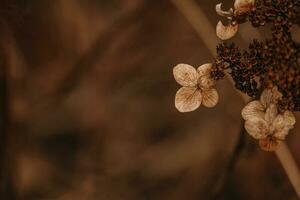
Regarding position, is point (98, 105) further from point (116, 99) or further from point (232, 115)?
point (232, 115)

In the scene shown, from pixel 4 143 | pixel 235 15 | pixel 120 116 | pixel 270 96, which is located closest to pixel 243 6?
pixel 235 15

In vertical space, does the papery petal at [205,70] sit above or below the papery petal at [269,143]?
above

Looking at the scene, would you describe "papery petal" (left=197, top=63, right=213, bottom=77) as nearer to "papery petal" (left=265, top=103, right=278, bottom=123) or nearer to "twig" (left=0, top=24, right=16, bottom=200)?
"papery petal" (left=265, top=103, right=278, bottom=123)

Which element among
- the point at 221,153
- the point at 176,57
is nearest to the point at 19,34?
the point at 176,57

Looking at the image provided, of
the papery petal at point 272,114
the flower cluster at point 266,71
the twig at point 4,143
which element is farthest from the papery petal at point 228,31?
the twig at point 4,143

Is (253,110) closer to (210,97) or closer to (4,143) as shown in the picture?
(210,97)

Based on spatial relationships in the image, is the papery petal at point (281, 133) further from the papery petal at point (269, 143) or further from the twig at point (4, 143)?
the twig at point (4, 143)

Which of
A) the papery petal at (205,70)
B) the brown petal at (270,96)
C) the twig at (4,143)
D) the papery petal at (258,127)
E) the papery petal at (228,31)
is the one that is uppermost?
the twig at (4,143)
